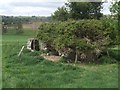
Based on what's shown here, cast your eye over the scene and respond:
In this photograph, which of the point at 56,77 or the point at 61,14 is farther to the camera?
the point at 61,14

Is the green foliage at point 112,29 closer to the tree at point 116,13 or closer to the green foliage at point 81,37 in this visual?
the tree at point 116,13

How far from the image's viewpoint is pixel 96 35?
1370cm

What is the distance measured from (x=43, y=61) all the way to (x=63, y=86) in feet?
14.7

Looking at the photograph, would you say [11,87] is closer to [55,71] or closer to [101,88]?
[101,88]

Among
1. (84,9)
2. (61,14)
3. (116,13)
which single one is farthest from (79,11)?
(116,13)

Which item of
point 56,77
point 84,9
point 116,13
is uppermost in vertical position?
point 84,9

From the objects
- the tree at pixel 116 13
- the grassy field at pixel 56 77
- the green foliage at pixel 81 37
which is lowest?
the grassy field at pixel 56 77

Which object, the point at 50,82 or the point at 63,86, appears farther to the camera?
the point at 50,82

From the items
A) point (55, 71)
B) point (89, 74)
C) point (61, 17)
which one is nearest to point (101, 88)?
point (89, 74)

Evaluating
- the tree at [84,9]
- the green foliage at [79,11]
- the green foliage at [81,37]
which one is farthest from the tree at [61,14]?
the green foliage at [81,37]

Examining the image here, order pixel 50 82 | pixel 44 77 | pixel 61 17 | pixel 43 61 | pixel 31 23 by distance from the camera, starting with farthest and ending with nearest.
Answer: pixel 31 23 → pixel 61 17 → pixel 43 61 → pixel 44 77 → pixel 50 82

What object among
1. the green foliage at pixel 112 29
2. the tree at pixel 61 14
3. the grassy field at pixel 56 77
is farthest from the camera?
the tree at pixel 61 14

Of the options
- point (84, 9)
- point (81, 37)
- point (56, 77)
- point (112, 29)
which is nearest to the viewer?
point (56, 77)

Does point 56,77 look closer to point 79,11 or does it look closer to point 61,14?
point 79,11
